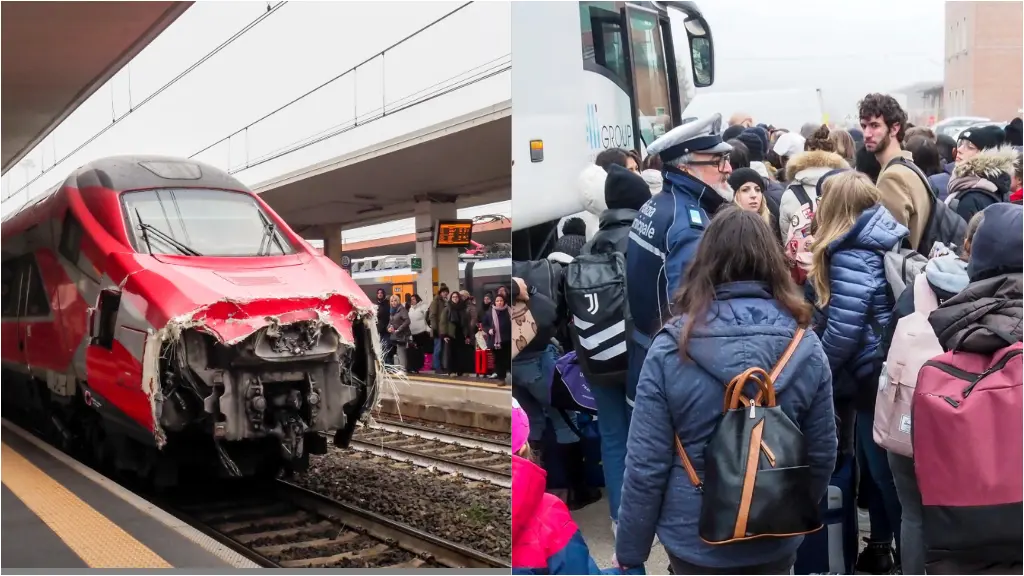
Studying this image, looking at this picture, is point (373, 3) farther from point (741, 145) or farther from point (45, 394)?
point (45, 394)

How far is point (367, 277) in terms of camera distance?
5.33m

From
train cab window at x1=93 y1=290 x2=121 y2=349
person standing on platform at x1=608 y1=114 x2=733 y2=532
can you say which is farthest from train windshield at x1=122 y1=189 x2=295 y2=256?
person standing on platform at x1=608 y1=114 x2=733 y2=532

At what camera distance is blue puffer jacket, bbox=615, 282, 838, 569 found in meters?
2.57

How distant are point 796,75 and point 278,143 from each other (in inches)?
101

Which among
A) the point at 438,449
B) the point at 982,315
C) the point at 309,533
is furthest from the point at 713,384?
the point at 438,449

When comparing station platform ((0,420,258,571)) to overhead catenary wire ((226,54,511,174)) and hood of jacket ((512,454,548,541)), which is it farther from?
overhead catenary wire ((226,54,511,174))

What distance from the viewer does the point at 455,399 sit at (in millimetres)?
6398

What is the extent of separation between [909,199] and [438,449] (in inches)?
210

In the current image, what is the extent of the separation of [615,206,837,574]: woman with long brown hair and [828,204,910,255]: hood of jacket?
2.62 ft

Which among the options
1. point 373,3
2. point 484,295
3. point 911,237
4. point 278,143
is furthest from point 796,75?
point 278,143

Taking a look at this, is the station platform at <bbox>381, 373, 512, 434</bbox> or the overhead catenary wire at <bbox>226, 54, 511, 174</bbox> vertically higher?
the overhead catenary wire at <bbox>226, 54, 511, 174</bbox>

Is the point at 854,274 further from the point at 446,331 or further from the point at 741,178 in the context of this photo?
the point at 446,331

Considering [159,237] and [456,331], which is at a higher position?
[159,237]

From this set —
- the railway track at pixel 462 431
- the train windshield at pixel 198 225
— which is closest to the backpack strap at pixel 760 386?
the train windshield at pixel 198 225
